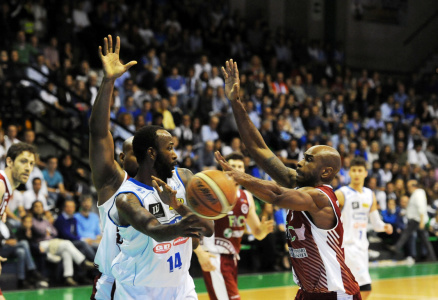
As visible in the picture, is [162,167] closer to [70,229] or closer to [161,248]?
[161,248]

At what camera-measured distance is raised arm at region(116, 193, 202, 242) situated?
432 cm

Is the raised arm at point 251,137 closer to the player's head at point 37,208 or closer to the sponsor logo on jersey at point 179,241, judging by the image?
the sponsor logo on jersey at point 179,241

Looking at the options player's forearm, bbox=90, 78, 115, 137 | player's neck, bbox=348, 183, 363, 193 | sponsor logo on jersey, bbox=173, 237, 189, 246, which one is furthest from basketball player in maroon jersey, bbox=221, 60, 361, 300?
player's neck, bbox=348, 183, 363, 193

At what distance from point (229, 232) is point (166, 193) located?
382 centimetres

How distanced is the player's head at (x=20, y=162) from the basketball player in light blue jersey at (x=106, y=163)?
4.61 ft

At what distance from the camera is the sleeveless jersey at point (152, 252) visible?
15.9 feet

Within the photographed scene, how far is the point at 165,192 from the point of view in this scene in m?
4.55

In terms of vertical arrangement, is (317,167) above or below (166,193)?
above

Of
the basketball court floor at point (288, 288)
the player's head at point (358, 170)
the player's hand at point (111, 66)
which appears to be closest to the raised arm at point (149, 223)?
the player's hand at point (111, 66)

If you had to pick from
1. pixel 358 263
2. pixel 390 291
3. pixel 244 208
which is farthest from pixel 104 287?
pixel 390 291

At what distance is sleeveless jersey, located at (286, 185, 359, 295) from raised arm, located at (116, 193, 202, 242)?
1.30 metres

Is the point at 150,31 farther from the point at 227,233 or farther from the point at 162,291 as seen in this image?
the point at 162,291

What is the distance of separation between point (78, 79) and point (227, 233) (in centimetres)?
822

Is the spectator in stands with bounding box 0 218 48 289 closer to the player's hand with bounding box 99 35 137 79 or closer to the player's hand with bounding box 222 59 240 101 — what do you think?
the player's hand with bounding box 222 59 240 101
